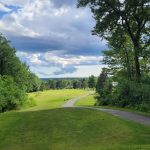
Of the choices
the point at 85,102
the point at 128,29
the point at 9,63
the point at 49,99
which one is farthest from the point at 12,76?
the point at 128,29

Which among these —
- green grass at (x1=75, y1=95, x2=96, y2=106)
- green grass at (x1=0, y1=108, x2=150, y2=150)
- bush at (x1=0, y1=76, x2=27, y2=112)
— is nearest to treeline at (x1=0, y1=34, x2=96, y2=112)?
bush at (x1=0, y1=76, x2=27, y2=112)

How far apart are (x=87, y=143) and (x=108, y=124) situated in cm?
493

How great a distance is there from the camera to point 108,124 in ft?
82.3

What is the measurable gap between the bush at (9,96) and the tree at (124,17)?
30.5 meters

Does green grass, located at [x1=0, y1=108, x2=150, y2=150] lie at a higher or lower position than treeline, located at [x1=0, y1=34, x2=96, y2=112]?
lower

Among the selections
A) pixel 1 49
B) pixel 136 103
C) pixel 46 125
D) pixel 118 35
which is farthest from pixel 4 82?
pixel 46 125

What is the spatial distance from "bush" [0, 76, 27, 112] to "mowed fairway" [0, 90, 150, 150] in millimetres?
46847

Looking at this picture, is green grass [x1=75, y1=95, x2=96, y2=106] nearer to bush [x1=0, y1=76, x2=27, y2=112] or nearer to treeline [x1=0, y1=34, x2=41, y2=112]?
treeline [x1=0, y1=34, x2=41, y2=112]

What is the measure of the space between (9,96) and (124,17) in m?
37.4

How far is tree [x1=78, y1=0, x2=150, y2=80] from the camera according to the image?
46.8 meters

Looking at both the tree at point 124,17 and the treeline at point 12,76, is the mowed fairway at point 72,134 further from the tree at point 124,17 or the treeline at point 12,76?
the treeline at point 12,76

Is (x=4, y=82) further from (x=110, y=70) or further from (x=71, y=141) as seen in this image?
(x=71, y=141)

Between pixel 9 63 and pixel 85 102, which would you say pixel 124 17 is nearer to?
pixel 9 63

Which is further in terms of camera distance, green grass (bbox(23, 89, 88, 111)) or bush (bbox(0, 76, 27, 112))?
green grass (bbox(23, 89, 88, 111))
